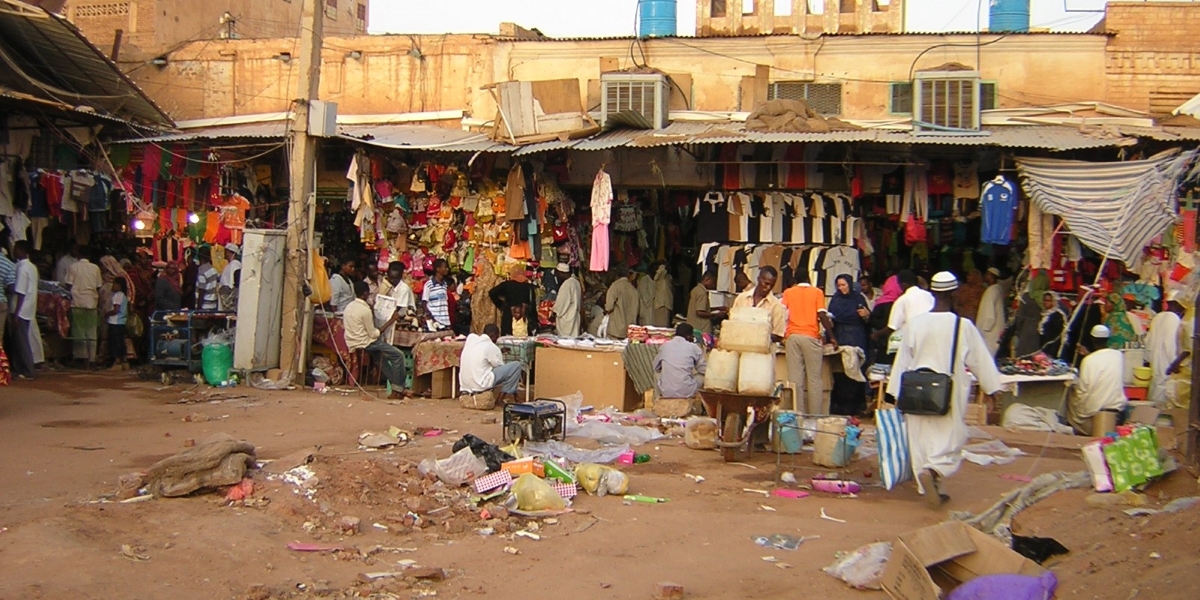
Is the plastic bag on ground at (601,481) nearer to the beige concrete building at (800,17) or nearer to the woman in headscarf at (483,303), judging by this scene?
the woman in headscarf at (483,303)

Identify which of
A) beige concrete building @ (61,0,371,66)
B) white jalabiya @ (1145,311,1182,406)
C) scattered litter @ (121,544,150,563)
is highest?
beige concrete building @ (61,0,371,66)

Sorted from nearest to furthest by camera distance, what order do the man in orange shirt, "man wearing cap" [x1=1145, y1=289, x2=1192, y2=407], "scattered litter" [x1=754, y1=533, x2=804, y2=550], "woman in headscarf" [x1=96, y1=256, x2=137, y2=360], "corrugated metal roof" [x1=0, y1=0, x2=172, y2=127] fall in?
"scattered litter" [x1=754, y1=533, x2=804, y2=550], "man wearing cap" [x1=1145, y1=289, x2=1192, y2=407], the man in orange shirt, "corrugated metal roof" [x1=0, y1=0, x2=172, y2=127], "woman in headscarf" [x1=96, y1=256, x2=137, y2=360]

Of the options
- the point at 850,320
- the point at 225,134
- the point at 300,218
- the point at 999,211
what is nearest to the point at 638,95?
the point at 850,320

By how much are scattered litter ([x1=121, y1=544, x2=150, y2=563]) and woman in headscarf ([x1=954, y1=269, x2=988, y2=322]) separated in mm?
11775

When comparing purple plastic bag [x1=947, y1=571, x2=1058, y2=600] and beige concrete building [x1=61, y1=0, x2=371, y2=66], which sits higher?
beige concrete building [x1=61, y1=0, x2=371, y2=66]

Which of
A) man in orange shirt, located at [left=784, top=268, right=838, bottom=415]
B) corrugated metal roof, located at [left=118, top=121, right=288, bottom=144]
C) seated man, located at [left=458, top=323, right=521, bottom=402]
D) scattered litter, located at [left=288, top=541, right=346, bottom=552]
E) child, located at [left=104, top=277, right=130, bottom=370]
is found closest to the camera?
scattered litter, located at [left=288, top=541, right=346, bottom=552]

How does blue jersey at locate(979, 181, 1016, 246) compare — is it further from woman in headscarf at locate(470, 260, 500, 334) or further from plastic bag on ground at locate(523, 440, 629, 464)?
woman in headscarf at locate(470, 260, 500, 334)

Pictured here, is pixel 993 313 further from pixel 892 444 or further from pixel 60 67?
pixel 60 67

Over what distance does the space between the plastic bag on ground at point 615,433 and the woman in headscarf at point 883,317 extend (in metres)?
3.62

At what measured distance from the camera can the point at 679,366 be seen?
1226cm

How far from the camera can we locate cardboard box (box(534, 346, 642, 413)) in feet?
Result: 44.8

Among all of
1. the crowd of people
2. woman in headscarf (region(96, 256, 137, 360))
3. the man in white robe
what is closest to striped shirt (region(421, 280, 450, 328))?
the crowd of people

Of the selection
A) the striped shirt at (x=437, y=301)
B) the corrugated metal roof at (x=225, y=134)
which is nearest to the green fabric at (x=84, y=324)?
the corrugated metal roof at (x=225, y=134)

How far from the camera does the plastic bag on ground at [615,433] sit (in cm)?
1116
